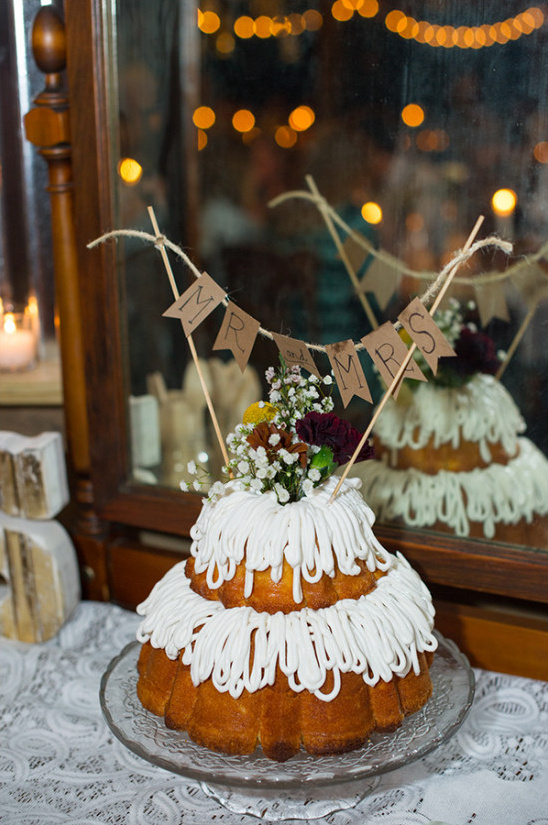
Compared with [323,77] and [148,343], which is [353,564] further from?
[323,77]

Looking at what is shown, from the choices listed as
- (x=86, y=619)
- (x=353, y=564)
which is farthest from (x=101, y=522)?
(x=353, y=564)

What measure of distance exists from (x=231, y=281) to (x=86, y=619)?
56 centimetres

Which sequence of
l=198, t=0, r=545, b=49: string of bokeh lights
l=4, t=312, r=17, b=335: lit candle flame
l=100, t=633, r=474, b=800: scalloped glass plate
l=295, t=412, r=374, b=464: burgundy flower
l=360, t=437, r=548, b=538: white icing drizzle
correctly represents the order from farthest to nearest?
l=4, t=312, r=17, b=335: lit candle flame → l=360, t=437, r=548, b=538: white icing drizzle → l=198, t=0, r=545, b=49: string of bokeh lights → l=295, t=412, r=374, b=464: burgundy flower → l=100, t=633, r=474, b=800: scalloped glass plate

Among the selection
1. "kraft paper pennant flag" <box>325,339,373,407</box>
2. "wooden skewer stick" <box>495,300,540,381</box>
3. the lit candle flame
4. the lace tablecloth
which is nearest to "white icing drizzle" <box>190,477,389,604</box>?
"kraft paper pennant flag" <box>325,339,373,407</box>

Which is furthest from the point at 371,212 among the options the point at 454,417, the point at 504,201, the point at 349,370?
the point at 349,370

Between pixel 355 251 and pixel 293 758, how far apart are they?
2.32ft

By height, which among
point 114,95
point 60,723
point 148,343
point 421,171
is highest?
point 114,95

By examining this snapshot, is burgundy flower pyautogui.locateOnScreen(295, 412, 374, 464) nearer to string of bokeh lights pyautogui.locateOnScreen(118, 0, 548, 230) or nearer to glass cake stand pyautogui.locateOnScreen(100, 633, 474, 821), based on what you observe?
glass cake stand pyautogui.locateOnScreen(100, 633, 474, 821)

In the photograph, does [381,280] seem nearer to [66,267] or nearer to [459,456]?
[459,456]

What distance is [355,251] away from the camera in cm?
116

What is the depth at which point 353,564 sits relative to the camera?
792 mm

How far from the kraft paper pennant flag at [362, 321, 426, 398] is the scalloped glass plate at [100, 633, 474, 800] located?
1.11 feet

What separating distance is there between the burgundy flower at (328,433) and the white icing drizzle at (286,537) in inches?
2.0

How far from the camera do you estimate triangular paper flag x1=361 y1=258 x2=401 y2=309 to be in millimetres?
1112
